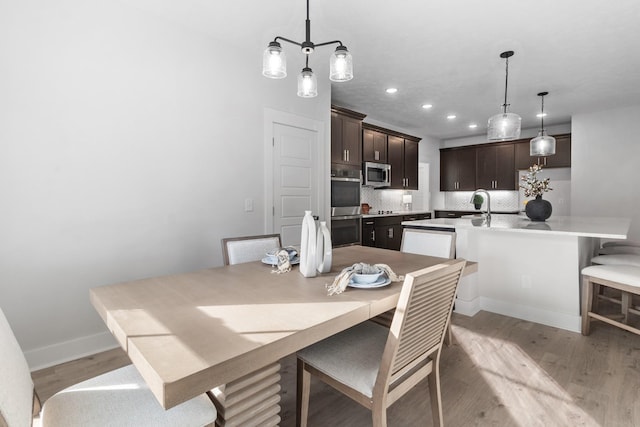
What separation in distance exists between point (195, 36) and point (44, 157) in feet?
5.03

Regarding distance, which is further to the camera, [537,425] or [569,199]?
[569,199]

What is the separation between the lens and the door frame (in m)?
3.41

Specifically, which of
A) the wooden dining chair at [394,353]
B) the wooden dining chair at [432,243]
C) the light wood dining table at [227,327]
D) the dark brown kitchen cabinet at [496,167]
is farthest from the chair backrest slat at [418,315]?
the dark brown kitchen cabinet at [496,167]

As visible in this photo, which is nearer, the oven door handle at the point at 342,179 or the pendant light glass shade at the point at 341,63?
the pendant light glass shade at the point at 341,63

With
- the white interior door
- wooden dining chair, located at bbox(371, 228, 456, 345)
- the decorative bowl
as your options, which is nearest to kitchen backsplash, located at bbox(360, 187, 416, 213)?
the white interior door

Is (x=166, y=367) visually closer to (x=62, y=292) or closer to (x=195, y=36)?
(x=62, y=292)

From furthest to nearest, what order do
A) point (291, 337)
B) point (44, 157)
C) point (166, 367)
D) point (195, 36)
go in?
point (195, 36), point (44, 157), point (291, 337), point (166, 367)

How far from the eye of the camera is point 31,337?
2.20 metres

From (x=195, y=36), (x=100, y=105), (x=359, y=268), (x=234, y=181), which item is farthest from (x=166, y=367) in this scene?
(x=195, y=36)

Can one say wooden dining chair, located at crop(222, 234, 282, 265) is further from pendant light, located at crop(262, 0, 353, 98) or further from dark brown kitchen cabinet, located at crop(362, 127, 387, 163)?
dark brown kitchen cabinet, located at crop(362, 127, 387, 163)

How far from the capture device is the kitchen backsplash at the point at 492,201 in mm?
7163

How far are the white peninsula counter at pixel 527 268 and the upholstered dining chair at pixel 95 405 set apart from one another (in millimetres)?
2714

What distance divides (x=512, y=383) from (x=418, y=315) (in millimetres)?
1263

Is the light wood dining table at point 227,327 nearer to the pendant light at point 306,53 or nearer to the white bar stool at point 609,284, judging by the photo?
the pendant light at point 306,53
